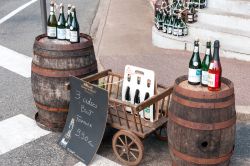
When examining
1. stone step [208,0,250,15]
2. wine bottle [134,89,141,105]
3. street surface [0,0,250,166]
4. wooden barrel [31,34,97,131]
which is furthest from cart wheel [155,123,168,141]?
stone step [208,0,250,15]

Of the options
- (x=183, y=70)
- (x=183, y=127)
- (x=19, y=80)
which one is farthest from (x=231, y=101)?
(x=19, y=80)

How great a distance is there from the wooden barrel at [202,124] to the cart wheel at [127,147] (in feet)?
1.76

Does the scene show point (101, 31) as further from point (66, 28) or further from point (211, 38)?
point (66, 28)

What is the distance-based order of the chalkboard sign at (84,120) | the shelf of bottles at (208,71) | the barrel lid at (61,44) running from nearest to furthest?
the shelf of bottles at (208,71) < the chalkboard sign at (84,120) < the barrel lid at (61,44)

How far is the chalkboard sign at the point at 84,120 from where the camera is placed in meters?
5.52

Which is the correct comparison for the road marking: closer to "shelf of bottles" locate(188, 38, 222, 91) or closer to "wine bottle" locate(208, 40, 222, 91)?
"shelf of bottles" locate(188, 38, 222, 91)

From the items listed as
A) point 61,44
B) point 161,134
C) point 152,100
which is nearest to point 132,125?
point 152,100

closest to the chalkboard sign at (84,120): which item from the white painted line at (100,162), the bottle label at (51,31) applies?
the white painted line at (100,162)

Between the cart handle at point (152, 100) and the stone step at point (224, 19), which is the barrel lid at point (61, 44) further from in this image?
the stone step at point (224, 19)

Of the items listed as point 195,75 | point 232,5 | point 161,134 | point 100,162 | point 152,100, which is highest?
point 232,5

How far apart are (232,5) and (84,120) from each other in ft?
20.5

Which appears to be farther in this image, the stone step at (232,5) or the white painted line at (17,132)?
the stone step at (232,5)

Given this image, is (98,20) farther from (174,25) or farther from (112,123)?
(112,123)

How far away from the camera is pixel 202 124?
4723mm
